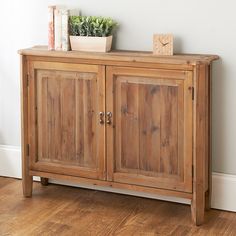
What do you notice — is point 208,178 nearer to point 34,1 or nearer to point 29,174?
point 29,174

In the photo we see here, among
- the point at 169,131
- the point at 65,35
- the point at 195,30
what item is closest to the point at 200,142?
the point at 169,131

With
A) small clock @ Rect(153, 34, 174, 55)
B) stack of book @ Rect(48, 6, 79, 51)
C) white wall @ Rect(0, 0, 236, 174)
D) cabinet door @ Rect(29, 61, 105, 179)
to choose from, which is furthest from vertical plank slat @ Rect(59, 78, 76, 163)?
small clock @ Rect(153, 34, 174, 55)

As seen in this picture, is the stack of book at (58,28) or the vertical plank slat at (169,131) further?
the stack of book at (58,28)

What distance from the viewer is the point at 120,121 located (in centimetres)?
338

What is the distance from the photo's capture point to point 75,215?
3.40 m

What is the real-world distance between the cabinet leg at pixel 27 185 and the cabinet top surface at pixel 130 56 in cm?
77

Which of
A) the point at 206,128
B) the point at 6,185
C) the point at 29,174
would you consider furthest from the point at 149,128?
the point at 6,185

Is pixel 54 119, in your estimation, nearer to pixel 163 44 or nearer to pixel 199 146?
pixel 163 44

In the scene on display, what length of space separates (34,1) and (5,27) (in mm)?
284

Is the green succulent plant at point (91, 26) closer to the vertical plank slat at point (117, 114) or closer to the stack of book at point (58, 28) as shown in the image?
the stack of book at point (58, 28)

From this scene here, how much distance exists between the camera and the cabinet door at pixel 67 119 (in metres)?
3.43

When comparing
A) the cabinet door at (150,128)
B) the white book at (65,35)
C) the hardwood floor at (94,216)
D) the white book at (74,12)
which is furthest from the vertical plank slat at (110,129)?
the white book at (74,12)

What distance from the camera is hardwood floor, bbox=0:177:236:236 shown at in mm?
3193

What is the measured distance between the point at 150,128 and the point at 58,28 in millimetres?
832
